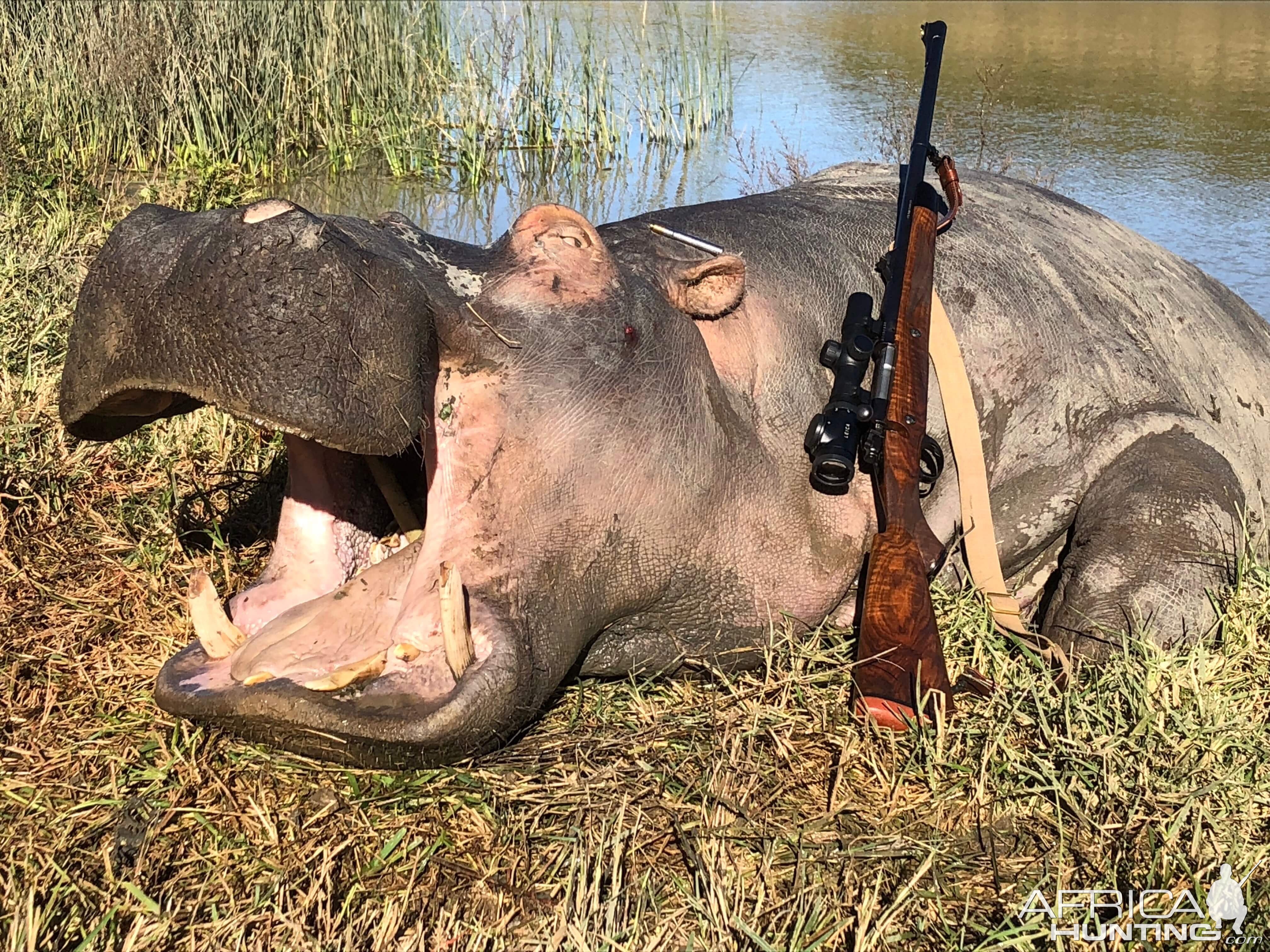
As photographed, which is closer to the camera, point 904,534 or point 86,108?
point 904,534

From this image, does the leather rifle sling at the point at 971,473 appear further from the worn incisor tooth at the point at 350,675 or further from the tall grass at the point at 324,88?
the tall grass at the point at 324,88

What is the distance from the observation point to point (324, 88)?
404 inches

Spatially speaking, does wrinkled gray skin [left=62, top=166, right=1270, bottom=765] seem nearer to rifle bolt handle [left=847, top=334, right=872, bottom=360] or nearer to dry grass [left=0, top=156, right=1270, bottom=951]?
rifle bolt handle [left=847, top=334, right=872, bottom=360]

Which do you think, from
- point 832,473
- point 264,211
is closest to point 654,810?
point 832,473

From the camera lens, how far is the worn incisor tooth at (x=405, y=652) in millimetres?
2553

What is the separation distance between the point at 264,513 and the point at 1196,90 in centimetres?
1132

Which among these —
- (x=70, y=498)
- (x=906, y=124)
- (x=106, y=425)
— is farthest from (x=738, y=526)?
(x=906, y=124)

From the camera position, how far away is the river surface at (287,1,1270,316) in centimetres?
870

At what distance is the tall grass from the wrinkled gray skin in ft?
21.9

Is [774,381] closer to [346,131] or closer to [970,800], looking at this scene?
[970,800]

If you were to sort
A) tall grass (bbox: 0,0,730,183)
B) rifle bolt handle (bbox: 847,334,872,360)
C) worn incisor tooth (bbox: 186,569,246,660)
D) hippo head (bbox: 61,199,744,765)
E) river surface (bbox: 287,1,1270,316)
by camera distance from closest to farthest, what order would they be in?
hippo head (bbox: 61,199,744,765)
worn incisor tooth (bbox: 186,569,246,660)
rifle bolt handle (bbox: 847,334,872,360)
river surface (bbox: 287,1,1270,316)
tall grass (bbox: 0,0,730,183)

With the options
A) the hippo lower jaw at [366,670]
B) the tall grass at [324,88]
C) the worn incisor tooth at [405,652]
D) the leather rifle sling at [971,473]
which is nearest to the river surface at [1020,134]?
the tall grass at [324,88]

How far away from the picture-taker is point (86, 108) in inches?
364

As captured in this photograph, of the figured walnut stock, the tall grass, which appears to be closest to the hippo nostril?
the figured walnut stock
